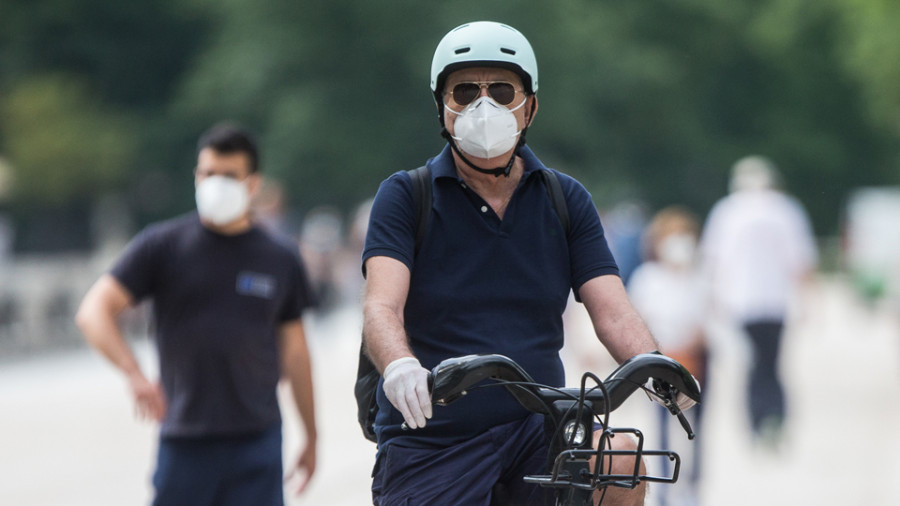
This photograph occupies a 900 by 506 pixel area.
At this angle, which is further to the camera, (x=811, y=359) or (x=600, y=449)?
(x=811, y=359)

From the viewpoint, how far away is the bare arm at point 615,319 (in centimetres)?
381

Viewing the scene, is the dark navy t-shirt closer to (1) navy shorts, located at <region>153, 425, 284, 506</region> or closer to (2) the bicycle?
(1) navy shorts, located at <region>153, 425, 284, 506</region>

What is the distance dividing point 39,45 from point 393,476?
4922 centimetres

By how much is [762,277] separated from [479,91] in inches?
332

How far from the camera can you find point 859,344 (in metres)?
26.2

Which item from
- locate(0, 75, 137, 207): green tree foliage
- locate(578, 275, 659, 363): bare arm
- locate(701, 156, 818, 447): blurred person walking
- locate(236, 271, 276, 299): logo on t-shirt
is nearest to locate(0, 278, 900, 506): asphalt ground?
locate(701, 156, 818, 447): blurred person walking

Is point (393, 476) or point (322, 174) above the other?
point (322, 174)

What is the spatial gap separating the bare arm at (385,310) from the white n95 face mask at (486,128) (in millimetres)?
361

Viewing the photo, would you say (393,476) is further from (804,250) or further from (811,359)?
(811,359)

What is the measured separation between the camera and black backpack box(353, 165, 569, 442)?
381 cm

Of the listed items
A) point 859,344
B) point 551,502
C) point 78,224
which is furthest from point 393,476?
point 78,224

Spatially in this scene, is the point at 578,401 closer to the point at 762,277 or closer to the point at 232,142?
the point at 232,142

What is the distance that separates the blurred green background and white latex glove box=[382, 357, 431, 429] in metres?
40.8

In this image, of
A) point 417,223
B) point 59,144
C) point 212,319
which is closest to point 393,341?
point 417,223
